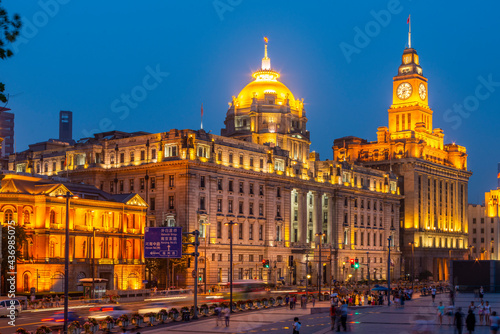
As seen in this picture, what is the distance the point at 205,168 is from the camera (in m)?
115

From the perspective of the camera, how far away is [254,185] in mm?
125688

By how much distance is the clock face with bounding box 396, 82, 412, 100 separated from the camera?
646ft

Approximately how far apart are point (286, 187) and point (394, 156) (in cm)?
6493

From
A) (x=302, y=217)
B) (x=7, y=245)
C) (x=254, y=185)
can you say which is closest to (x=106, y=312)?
(x=7, y=245)

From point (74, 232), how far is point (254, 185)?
40.8 m

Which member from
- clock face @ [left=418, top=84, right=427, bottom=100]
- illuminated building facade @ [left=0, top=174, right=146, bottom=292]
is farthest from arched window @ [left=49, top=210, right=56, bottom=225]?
clock face @ [left=418, top=84, right=427, bottom=100]

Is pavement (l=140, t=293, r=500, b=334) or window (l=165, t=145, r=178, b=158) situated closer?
pavement (l=140, t=293, r=500, b=334)

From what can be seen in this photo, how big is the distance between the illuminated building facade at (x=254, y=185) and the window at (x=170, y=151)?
0.69ft

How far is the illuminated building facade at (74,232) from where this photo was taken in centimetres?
8825

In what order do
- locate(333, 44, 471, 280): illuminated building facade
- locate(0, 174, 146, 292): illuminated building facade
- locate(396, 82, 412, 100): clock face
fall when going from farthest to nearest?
1. locate(396, 82, 412, 100): clock face
2. locate(333, 44, 471, 280): illuminated building facade
3. locate(0, 174, 146, 292): illuminated building facade

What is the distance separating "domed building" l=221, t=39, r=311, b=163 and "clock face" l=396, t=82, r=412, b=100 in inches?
2168

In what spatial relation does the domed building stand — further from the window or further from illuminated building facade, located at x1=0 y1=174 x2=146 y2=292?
illuminated building facade, located at x1=0 y1=174 x2=146 y2=292

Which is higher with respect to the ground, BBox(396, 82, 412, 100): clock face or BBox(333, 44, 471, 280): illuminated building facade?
BBox(396, 82, 412, 100): clock face

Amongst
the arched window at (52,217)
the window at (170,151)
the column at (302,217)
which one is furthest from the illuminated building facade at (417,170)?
the arched window at (52,217)
